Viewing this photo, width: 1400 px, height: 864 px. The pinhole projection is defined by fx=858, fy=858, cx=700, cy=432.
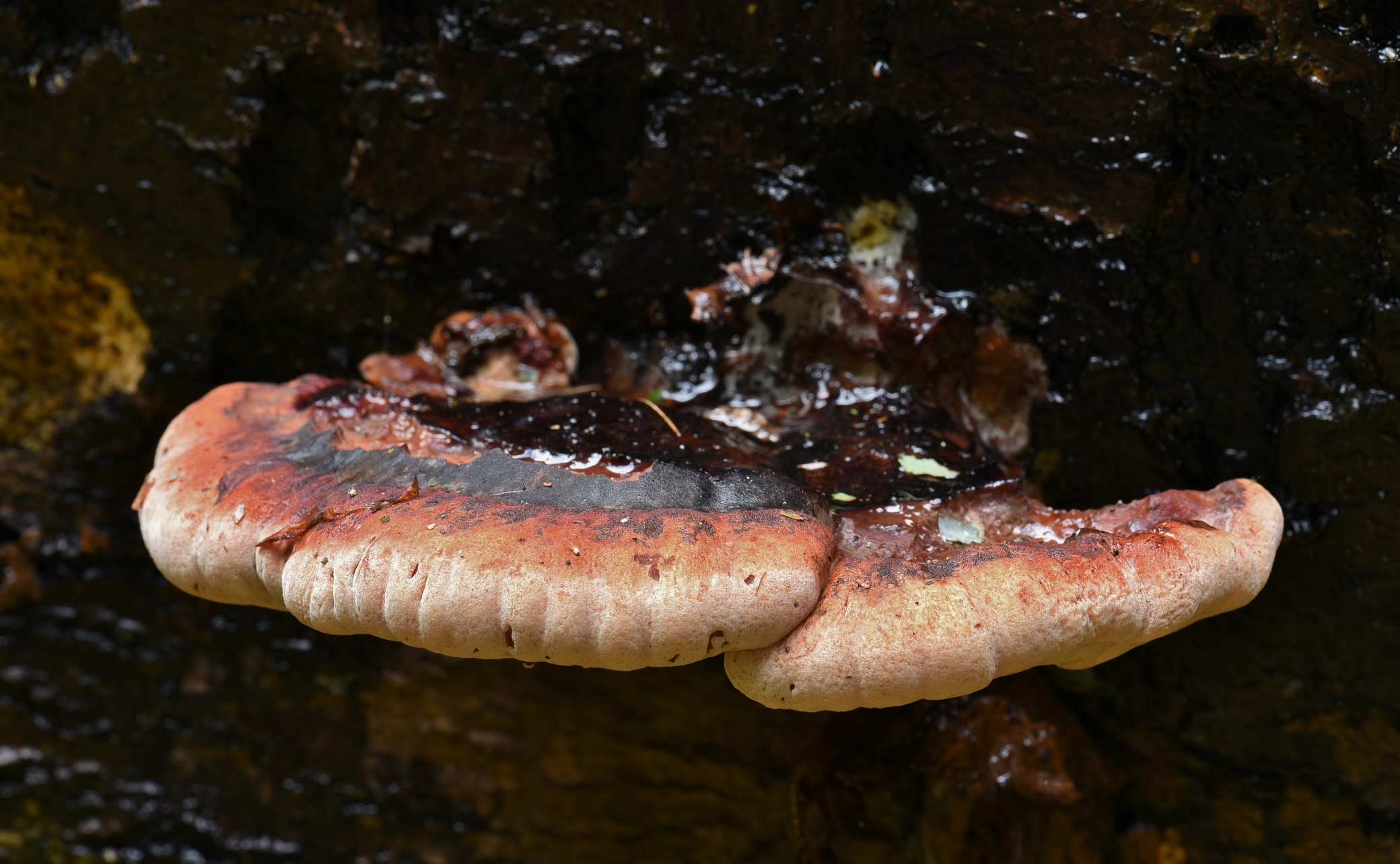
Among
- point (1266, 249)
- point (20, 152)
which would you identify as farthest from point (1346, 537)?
point (20, 152)

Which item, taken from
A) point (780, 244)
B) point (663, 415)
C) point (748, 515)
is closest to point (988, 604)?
point (748, 515)

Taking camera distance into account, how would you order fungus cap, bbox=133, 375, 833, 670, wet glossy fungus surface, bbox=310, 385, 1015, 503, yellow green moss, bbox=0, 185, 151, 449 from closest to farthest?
fungus cap, bbox=133, 375, 833, 670 < wet glossy fungus surface, bbox=310, 385, 1015, 503 < yellow green moss, bbox=0, 185, 151, 449

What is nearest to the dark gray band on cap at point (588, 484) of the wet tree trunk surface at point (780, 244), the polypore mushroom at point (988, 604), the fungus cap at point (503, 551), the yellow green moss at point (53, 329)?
the fungus cap at point (503, 551)

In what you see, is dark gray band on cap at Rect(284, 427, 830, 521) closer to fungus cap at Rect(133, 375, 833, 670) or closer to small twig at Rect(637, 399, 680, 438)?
fungus cap at Rect(133, 375, 833, 670)

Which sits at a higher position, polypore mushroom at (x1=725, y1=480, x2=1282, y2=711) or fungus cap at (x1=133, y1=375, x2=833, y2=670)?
fungus cap at (x1=133, y1=375, x2=833, y2=670)

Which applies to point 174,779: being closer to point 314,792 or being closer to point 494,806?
point 314,792

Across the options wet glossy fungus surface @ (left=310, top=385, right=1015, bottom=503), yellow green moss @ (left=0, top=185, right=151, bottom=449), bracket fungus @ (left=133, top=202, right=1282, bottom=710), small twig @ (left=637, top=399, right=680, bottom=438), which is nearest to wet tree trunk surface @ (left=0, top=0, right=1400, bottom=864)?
yellow green moss @ (left=0, top=185, right=151, bottom=449)

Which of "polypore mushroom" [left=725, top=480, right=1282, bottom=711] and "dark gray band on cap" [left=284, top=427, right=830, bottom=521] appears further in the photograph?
"dark gray band on cap" [left=284, top=427, right=830, bottom=521]

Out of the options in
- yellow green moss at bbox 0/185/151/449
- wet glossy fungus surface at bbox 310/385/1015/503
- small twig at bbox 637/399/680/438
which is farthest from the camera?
yellow green moss at bbox 0/185/151/449

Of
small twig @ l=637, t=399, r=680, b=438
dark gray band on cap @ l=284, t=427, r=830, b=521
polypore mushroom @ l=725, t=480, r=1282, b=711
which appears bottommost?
polypore mushroom @ l=725, t=480, r=1282, b=711
